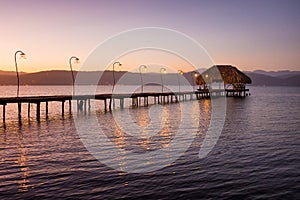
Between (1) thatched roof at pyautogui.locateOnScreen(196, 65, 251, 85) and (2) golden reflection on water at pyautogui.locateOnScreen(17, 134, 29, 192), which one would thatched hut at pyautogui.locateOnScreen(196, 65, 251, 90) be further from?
(2) golden reflection on water at pyautogui.locateOnScreen(17, 134, 29, 192)

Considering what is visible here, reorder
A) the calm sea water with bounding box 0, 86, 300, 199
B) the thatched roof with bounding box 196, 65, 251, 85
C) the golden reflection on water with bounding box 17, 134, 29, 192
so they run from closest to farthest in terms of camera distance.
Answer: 1. the calm sea water with bounding box 0, 86, 300, 199
2. the golden reflection on water with bounding box 17, 134, 29, 192
3. the thatched roof with bounding box 196, 65, 251, 85

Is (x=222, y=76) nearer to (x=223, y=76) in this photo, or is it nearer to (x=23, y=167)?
(x=223, y=76)

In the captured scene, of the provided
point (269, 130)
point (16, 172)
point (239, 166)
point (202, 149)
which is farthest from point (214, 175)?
point (269, 130)

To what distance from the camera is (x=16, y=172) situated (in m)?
12.6

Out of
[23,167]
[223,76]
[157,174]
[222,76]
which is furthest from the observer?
[223,76]

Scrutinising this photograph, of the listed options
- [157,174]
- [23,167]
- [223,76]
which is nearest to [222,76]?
Result: [223,76]

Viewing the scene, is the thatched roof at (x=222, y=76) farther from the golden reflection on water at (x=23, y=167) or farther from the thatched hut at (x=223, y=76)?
the golden reflection on water at (x=23, y=167)

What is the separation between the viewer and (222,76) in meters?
94.3

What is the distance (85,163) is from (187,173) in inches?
187

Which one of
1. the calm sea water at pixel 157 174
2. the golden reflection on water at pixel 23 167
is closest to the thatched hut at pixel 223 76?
the calm sea water at pixel 157 174

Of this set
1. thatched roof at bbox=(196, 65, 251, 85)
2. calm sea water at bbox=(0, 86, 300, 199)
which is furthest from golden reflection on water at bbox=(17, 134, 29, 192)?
thatched roof at bbox=(196, 65, 251, 85)

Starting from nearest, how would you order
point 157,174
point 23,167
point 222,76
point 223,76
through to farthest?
point 157,174 → point 23,167 → point 222,76 → point 223,76

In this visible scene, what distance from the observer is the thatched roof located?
93.6m

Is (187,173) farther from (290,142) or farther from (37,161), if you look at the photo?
(290,142)
